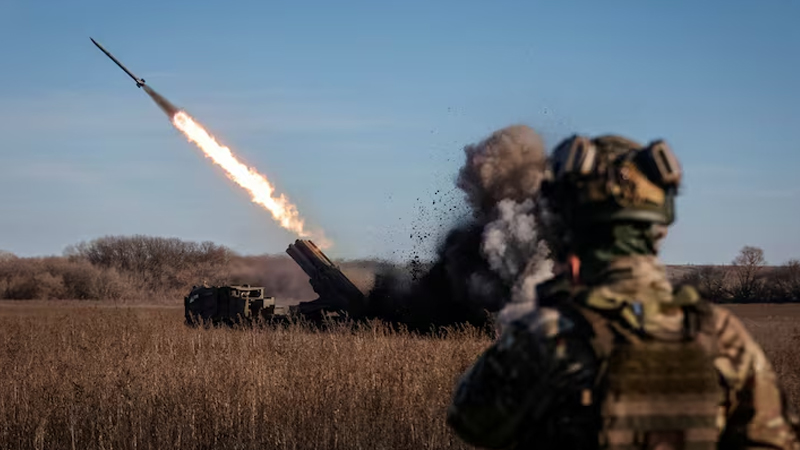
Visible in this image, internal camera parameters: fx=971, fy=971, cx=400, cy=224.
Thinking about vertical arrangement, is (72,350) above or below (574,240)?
below

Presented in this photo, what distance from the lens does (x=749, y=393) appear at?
2.91 m

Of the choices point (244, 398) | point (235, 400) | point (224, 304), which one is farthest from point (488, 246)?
point (235, 400)

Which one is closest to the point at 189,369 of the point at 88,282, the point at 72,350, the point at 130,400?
the point at 130,400

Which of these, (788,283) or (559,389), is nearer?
(559,389)

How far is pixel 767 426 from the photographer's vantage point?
2.92m

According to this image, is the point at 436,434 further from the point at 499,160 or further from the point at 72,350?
the point at 499,160

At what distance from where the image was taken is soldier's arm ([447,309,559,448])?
2770mm

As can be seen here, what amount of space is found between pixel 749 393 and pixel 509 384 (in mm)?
734

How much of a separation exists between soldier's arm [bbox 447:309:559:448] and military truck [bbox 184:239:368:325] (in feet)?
76.1

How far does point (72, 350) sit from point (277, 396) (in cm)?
598

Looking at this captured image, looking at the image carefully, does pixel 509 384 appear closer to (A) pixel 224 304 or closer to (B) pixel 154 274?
(A) pixel 224 304

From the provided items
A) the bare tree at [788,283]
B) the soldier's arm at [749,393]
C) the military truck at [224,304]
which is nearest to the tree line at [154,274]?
the bare tree at [788,283]

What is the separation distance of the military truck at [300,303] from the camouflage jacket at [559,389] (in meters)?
23.2

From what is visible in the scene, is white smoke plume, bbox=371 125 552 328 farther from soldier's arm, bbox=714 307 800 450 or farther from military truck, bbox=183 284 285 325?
soldier's arm, bbox=714 307 800 450
